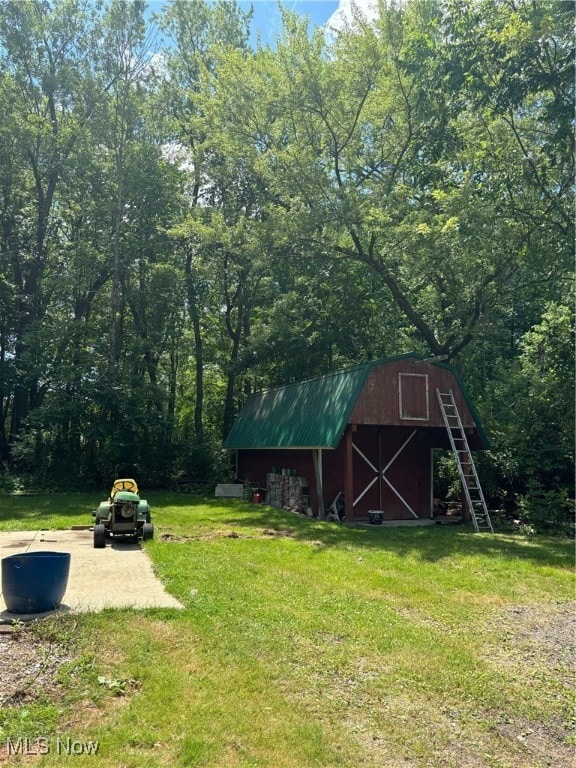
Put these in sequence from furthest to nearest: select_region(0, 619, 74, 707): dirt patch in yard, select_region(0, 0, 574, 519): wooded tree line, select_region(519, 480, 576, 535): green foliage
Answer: select_region(0, 0, 574, 519): wooded tree line → select_region(519, 480, 576, 535): green foliage → select_region(0, 619, 74, 707): dirt patch in yard

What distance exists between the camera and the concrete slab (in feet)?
22.0

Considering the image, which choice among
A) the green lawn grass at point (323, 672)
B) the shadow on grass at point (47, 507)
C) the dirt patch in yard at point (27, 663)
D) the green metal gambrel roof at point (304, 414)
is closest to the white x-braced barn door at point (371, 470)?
the green metal gambrel roof at point (304, 414)

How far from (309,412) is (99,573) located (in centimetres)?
961

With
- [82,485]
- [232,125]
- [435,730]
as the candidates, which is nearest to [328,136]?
[232,125]

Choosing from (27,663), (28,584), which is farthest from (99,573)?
(27,663)

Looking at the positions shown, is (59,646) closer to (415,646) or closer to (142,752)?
(142,752)

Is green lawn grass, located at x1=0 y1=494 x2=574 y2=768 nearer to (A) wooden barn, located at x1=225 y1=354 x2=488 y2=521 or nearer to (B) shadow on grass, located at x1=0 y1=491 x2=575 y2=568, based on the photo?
(B) shadow on grass, located at x1=0 y1=491 x2=575 y2=568

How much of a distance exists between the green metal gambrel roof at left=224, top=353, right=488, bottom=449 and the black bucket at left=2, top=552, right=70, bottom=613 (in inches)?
360

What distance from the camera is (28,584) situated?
6215 millimetres

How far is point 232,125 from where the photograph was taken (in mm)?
21125

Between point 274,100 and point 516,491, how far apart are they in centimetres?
1521

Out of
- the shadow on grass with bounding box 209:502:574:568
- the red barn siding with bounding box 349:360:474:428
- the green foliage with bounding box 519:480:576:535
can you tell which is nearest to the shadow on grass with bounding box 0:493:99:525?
the shadow on grass with bounding box 209:502:574:568

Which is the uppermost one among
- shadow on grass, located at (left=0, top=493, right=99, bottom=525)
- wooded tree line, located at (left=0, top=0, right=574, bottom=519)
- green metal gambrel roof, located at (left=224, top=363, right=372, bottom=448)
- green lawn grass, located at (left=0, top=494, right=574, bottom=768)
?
wooded tree line, located at (left=0, top=0, right=574, bottom=519)

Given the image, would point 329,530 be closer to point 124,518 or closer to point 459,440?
point 459,440
